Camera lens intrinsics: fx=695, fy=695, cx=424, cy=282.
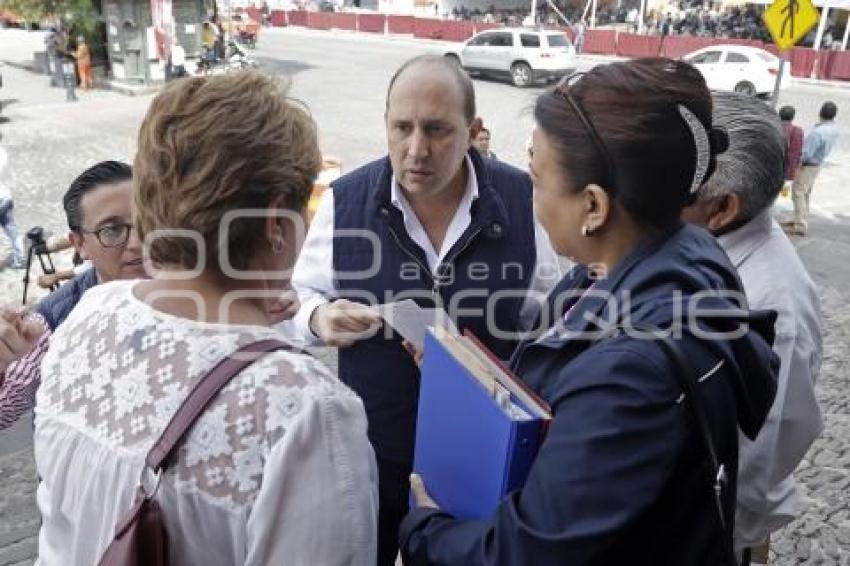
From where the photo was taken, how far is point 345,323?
2154 millimetres

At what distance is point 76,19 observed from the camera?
661 inches

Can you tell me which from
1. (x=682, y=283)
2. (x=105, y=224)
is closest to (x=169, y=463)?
(x=682, y=283)

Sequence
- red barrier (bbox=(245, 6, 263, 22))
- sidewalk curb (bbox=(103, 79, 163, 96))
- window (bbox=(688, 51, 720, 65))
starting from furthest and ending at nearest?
red barrier (bbox=(245, 6, 263, 22)), window (bbox=(688, 51, 720, 65)), sidewalk curb (bbox=(103, 79, 163, 96))

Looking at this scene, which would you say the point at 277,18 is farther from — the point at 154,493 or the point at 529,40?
the point at 154,493

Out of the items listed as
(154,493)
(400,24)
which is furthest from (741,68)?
(400,24)

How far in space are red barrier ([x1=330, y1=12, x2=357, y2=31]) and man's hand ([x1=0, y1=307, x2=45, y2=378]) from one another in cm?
3895

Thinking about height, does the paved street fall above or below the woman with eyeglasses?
below

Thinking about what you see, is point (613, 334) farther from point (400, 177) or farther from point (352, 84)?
point (352, 84)

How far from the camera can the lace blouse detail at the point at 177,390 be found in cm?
107

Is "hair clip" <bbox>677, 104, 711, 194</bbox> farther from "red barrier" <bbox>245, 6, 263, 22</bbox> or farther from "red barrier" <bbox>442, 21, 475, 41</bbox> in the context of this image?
"red barrier" <bbox>245, 6, 263, 22</bbox>

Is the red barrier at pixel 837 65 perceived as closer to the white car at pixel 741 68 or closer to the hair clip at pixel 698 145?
the white car at pixel 741 68

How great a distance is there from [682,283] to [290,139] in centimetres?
73

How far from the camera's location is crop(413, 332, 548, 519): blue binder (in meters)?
1.24

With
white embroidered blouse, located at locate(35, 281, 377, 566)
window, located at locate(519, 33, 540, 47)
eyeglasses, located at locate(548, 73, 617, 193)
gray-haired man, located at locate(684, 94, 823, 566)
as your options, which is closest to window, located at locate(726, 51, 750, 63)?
window, located at locate(519, 33, 540, 47)
